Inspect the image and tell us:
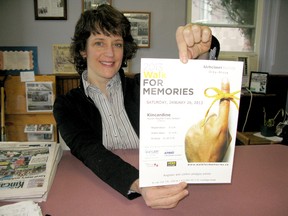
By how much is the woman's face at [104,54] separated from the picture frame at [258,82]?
184 cm

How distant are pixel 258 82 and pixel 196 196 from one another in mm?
2241

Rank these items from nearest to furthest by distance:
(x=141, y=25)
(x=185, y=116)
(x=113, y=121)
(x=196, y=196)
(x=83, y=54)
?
(x=185, y=116) → (x=196, y=196) → (x=113, y=121) → (x=83, y=54) → (x=141, y=25)

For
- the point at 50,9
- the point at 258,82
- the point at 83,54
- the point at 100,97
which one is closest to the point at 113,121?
the point at 100,97

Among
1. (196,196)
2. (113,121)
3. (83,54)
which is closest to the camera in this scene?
(196,196)

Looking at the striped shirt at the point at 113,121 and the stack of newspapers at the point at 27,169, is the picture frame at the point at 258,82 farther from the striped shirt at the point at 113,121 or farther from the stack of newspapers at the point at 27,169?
the stack of newspapers at the point at 27,169

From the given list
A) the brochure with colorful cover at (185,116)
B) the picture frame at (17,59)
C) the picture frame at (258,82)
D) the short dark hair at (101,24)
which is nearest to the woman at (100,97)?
the short dark hair at (101,24)

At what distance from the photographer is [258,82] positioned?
2.63m

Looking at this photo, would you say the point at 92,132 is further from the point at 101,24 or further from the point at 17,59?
the point at 17,59

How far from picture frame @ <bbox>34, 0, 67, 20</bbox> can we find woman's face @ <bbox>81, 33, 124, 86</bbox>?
1.35 meters

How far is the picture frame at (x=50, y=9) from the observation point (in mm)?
2348

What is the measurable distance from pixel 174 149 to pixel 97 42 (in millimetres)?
780

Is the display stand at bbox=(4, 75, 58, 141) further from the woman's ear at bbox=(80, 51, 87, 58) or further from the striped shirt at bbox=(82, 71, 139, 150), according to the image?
the striped shirt at bbox=(82, 71, 139, 150)

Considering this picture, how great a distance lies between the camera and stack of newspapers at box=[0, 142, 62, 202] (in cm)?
65

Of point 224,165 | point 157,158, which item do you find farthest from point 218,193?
point 157,158
